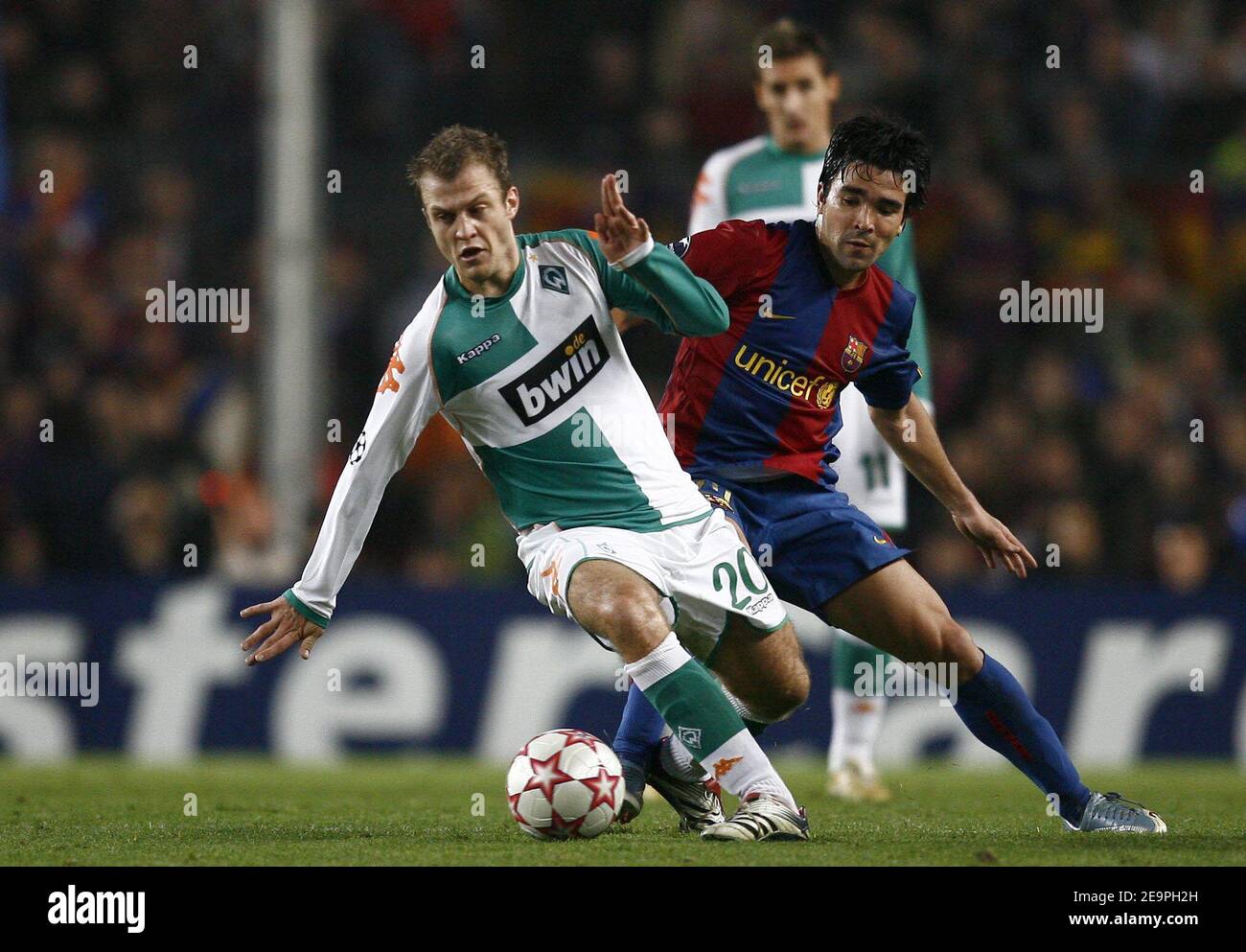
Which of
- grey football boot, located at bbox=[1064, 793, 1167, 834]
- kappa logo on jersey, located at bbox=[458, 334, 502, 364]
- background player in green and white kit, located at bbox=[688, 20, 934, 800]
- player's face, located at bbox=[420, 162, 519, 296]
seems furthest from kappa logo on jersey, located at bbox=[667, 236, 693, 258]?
grey football boot, located at bbox=[1064, 793, 1167, 834]

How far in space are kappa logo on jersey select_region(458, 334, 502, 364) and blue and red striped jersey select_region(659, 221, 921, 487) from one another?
65 cm

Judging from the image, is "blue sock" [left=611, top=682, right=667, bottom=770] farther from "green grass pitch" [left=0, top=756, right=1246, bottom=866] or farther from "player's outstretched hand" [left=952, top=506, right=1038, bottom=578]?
"player's outstretched hand" [left=952, top=506, right=1038, bottom=578]

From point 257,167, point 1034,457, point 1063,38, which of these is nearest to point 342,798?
point 1034,457

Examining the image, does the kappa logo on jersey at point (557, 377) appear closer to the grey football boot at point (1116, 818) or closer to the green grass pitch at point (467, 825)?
the green grass pitch at point (467, 825)

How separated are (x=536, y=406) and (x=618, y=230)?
1.99 feet

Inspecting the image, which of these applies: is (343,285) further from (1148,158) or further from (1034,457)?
(1148,158)

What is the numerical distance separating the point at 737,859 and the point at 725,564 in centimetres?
102

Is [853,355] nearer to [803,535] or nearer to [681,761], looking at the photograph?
[803,535]

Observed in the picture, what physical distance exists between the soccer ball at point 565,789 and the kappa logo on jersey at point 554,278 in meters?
1.26

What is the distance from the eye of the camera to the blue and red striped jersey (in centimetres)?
529

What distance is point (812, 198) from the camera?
22.8ft

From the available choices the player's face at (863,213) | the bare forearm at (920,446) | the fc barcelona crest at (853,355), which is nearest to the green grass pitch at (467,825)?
the bare forearm at (920,446)

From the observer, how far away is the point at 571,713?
927cm

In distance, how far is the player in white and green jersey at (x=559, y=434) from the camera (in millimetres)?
4844
